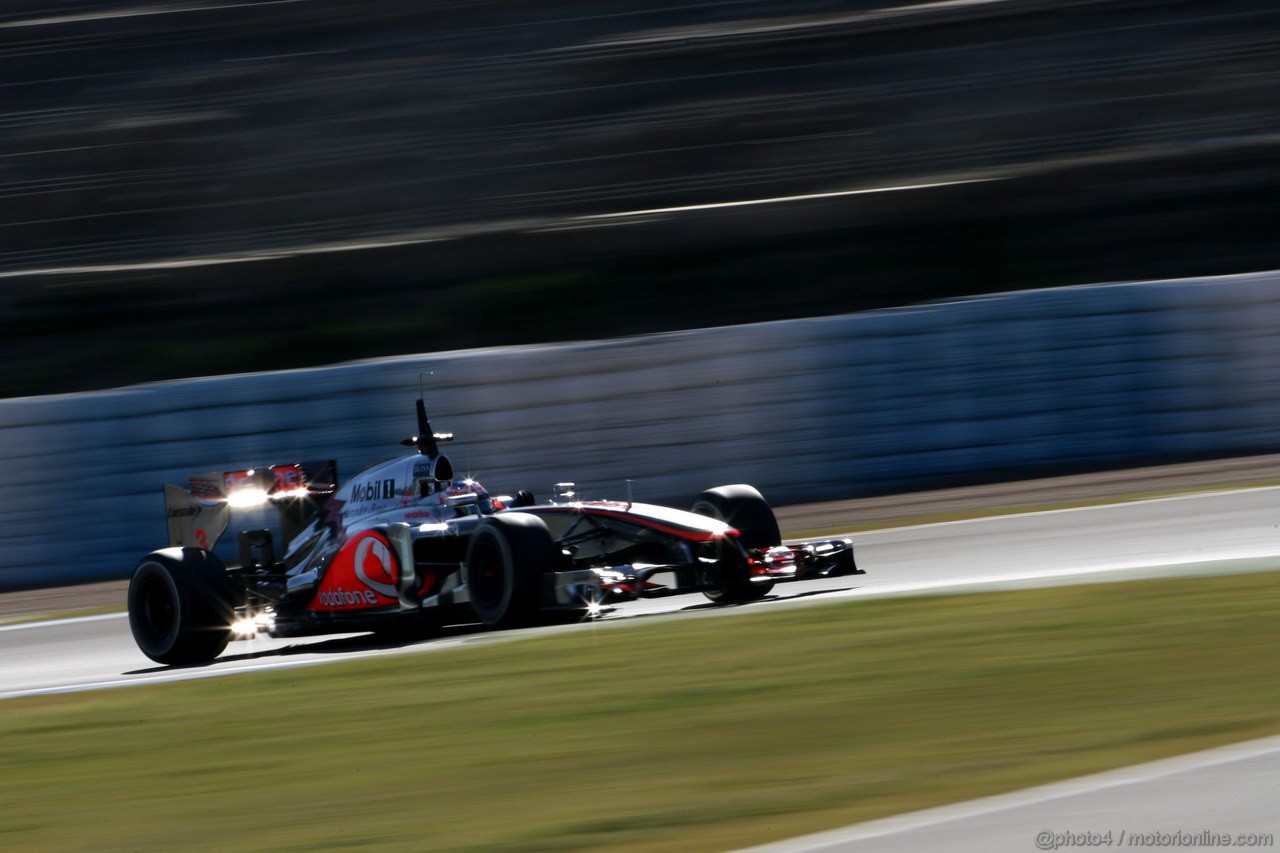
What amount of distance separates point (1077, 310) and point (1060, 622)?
7931mm

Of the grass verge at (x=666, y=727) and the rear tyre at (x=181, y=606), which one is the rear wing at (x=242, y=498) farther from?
the grass verge at (x=666, y=727)

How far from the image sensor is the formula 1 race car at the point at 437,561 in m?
9.00

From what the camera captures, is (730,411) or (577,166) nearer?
(730,411)

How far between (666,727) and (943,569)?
4.66 meters

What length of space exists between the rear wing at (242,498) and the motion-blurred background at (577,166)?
35.2 ft

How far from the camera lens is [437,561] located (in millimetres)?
9734

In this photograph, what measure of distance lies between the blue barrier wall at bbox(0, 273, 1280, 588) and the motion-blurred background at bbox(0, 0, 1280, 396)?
21.3 ft

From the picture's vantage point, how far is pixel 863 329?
1531 cm

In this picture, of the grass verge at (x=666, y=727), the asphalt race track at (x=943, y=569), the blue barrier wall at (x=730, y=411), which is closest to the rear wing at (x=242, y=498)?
the asphalt race track at (x=943, y=569)

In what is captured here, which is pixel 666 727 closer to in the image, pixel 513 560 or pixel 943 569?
pixel 513 560

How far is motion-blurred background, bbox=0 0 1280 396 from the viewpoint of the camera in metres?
22.3

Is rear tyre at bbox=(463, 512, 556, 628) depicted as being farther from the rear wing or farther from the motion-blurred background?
the motion-blurred background

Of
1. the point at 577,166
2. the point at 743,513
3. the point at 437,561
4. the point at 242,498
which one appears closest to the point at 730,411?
the point at 743,513

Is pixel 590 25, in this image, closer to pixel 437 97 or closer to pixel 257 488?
pixel 437 97
